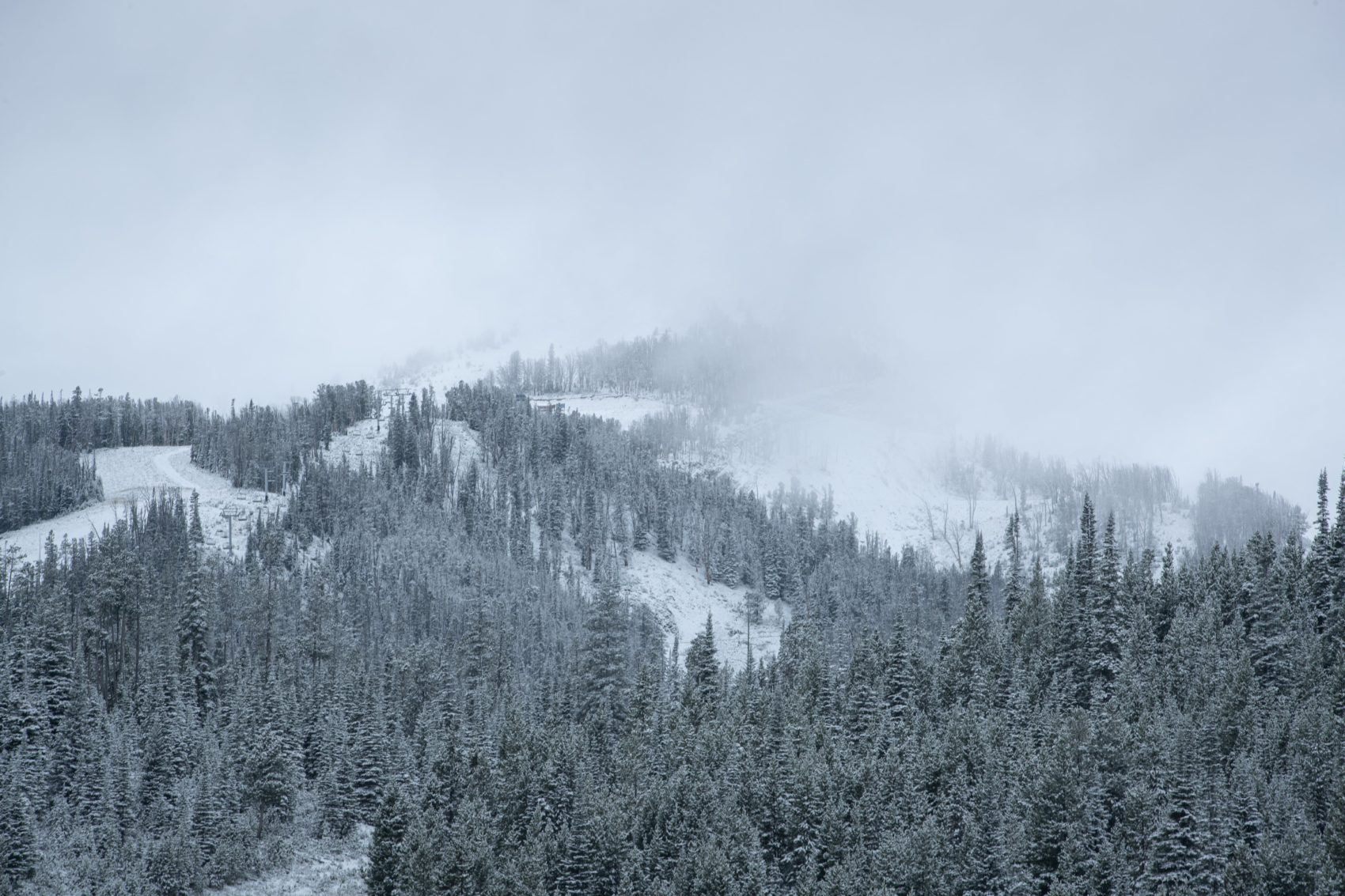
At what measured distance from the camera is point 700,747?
7006 centimetres

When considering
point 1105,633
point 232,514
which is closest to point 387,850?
point 1105,633

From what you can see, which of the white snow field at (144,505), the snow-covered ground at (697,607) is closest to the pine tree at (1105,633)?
the snow-covered ground at (697,607)

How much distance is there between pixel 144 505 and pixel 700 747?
146 metres

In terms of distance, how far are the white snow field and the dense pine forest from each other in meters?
39.4

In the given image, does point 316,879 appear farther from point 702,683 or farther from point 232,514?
point 232,514

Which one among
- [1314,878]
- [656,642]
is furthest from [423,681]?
[1314,878]

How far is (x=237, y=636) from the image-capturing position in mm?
113562

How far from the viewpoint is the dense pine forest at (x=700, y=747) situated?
53688 millimetres

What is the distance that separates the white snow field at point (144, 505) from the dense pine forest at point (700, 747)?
39.4 m

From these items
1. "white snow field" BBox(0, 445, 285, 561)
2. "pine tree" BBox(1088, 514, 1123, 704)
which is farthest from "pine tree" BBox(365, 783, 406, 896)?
"white snow field" BBox(0, 445, 285, 561)

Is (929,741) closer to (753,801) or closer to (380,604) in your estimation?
(753,801)

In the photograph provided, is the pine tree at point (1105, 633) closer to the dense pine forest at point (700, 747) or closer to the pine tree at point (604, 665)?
the dense pine forest at point (700, 747)

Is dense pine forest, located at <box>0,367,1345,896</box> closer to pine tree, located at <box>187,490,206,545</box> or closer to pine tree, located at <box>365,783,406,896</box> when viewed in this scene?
pine tree, located at <box>365,783,406,896</box>

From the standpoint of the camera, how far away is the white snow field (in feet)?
516
